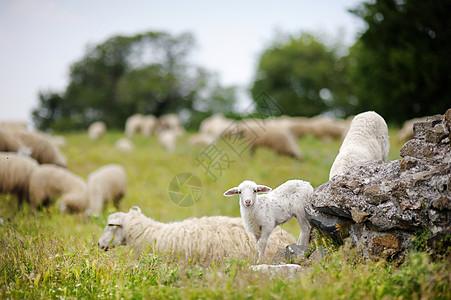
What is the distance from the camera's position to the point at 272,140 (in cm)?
1474

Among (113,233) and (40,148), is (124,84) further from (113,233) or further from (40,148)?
(113,233)

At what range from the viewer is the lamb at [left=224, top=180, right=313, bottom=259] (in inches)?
188

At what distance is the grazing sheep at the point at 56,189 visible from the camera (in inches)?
390

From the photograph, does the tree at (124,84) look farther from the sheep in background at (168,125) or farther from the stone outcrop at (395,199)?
the stone outcrop at (395,199)

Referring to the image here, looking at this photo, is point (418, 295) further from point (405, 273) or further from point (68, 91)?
point (68, 91)

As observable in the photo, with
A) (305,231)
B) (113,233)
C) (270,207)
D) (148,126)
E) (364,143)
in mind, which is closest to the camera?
(270,207)

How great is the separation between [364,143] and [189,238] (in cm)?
290

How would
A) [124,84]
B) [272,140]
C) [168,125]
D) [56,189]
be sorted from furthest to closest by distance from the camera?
[124,84], [168,125], [272,140], [56,189]

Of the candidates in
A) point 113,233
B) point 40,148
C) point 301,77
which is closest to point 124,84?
point 301,77

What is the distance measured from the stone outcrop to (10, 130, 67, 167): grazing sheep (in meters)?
10.8

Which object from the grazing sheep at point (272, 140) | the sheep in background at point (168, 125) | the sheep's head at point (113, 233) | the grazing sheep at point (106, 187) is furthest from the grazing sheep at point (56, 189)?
the sheep in background at point (168, 125)

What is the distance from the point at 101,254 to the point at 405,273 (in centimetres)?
369

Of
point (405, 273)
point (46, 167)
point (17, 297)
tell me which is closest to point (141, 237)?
point (17, 297)

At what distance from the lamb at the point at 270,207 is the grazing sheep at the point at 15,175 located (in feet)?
25.1
